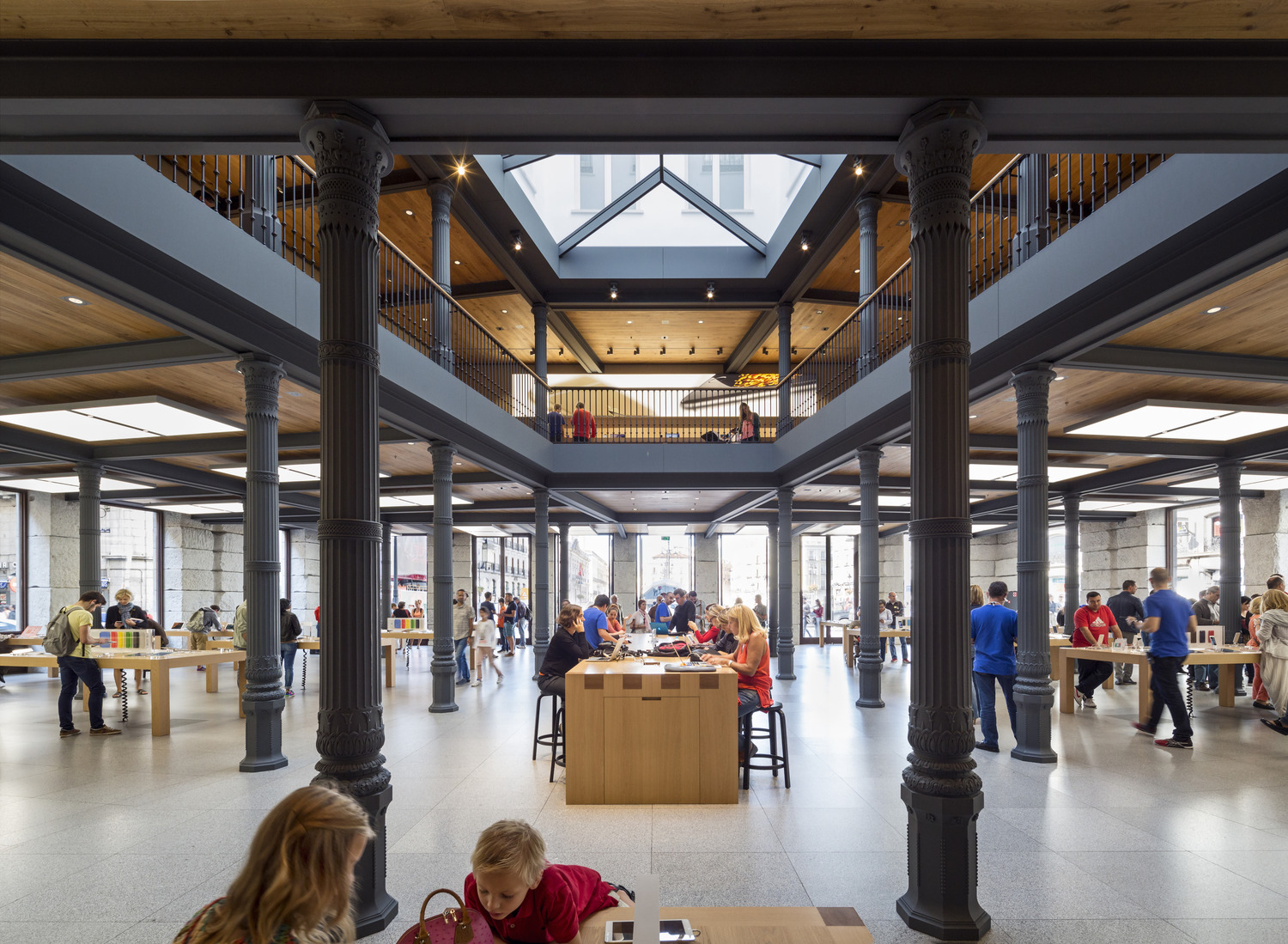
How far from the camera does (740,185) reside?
1681cm

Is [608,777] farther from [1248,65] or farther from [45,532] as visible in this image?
[45,532]

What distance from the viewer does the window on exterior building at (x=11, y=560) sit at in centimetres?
1669

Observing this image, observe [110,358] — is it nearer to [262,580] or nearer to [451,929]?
[262,580]

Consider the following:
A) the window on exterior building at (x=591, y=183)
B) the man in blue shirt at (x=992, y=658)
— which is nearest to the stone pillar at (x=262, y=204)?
the man in blue shirt at (x=992, y=658)

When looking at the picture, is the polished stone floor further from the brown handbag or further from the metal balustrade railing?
the metal balustrade railing

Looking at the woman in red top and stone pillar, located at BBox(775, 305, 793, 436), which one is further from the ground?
stone pillar, located at BBox(775, 305, 793, 436)

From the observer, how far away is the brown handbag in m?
1.90

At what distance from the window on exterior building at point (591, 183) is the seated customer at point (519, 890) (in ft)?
51.7

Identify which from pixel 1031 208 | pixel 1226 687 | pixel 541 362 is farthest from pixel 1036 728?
pixel 541 362

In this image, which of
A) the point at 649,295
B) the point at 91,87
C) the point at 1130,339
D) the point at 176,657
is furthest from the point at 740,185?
the point at 91,87

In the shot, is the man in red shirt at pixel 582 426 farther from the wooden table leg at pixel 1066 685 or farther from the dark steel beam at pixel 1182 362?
the dark steel beam at pixel 1182 362

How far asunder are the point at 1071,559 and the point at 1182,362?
33.6 feet

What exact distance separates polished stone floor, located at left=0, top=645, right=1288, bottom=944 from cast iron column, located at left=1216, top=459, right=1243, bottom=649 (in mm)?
3210

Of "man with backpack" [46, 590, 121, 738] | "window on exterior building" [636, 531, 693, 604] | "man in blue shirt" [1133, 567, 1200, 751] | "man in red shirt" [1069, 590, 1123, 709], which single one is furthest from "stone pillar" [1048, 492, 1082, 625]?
"man with backpack" [46, 590, 121, 738]
